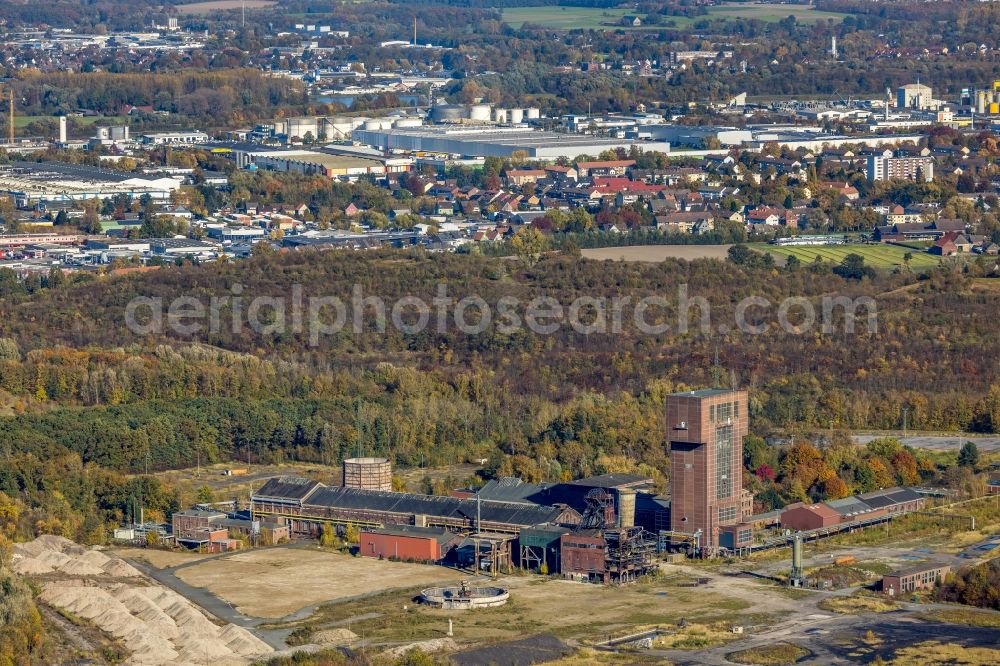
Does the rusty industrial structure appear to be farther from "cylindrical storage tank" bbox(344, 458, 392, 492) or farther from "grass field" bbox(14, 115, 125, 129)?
"grass field" bbox(14, 115, 125, 129)

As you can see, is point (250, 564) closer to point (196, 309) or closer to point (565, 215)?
point (196, 309)

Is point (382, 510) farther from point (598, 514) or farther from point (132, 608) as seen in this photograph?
point (132, 608)

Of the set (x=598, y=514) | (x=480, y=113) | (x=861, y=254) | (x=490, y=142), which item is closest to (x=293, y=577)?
(x=598, y=514)

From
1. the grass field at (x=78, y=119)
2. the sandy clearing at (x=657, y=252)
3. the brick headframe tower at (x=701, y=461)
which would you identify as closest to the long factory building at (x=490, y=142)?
the grass field at (x=78, y=119)

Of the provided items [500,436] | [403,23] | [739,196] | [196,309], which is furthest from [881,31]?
[500,436]

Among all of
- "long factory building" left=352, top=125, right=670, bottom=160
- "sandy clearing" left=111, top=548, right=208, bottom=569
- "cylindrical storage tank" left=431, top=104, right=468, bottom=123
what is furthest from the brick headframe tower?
"cylindrical storage tank" left=431, top=104, right=468, bottom=123

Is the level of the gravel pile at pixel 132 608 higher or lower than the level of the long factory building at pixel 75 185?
higher

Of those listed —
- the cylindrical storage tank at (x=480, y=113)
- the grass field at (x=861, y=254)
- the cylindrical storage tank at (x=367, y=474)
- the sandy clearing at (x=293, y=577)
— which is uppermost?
the cylindrical storage tank at (x=367, y=474)

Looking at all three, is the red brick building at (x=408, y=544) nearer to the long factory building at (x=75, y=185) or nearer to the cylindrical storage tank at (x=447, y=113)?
the long factory building at (x=75, y=185)
